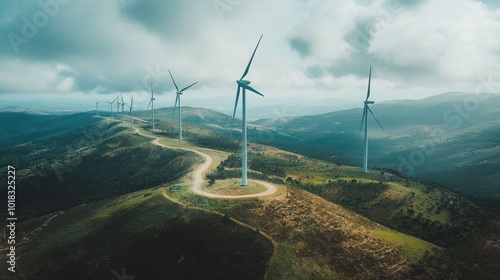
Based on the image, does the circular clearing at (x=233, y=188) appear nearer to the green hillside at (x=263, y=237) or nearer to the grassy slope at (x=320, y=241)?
the green hillside at (x=263, y=237)

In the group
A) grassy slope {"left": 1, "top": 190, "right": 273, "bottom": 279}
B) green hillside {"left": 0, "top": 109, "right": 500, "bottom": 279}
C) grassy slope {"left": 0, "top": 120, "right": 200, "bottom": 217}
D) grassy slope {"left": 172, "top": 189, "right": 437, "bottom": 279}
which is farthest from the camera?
grassy slope {"left": 0, "top": 120, "right": 200, "bottom": 217}

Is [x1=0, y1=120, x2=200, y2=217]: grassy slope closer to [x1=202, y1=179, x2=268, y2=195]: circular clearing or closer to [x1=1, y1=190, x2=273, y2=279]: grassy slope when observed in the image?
[x1=202, y1=179, x2=268, y2=195]: circular clearing

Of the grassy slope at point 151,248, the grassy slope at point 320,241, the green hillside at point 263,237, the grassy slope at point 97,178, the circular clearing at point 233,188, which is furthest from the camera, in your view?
the grassy slope at point 97,178

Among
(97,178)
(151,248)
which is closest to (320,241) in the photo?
(151,248)

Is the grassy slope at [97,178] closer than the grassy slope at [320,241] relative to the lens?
No

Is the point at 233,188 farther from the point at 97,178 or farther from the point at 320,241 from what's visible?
the point at 97,178

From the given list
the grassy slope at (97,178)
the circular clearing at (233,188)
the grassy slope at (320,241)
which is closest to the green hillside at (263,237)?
the grassy slope at (320,241)

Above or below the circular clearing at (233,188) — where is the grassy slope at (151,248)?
below

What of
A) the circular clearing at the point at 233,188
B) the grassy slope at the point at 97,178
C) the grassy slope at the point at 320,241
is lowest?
the grassy slope at the point at 97,178

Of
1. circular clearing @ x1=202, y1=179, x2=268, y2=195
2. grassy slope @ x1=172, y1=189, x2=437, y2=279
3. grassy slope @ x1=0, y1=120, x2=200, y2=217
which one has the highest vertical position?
circular clearing @ x1=202, y1=179, x2=268, y2=195

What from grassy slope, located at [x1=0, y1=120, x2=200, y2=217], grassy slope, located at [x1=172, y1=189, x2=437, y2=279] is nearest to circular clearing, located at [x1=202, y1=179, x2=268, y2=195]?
grassy slope, located at [x1=172, y1=189, x2=437, y2=279]

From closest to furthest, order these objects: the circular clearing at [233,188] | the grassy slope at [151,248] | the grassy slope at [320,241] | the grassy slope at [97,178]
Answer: the grassy slope at [151,248], the grassy slope at [320,241], the circular clearing at [233,188], the grassy slope at [97,178]

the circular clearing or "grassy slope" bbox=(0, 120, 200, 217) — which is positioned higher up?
the circular clearing
